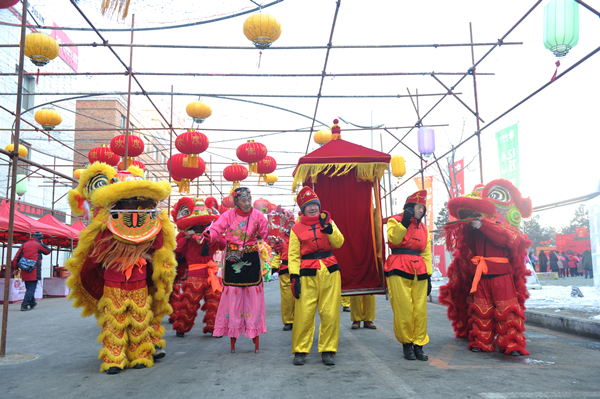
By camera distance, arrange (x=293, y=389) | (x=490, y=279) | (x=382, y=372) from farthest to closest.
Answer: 1. (x=490, y=279)
2. (x=382, y=372)
3. (x=293, y=389)

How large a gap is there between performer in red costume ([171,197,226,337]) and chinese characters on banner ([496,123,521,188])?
33.4 feet

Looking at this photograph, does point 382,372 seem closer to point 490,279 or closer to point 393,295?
point 393,295

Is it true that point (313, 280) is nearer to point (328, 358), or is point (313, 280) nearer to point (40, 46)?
point (328, 358)

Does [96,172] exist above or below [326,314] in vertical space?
above

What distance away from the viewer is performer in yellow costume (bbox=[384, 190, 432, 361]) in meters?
4.46

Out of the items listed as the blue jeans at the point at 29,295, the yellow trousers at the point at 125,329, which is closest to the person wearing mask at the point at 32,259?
the blue jeans at the point at 29,295

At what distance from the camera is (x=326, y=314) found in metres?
4.41

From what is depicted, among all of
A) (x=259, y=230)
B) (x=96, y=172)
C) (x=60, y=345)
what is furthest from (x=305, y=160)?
(x=60, y=345)

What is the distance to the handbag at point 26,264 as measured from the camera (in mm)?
9727

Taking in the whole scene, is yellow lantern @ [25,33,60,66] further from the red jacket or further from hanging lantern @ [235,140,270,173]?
the red jacket

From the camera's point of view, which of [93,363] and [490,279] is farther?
[490,279]

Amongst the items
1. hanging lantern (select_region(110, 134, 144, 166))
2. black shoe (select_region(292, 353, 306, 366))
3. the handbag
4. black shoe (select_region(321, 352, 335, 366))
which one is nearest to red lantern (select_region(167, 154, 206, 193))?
hanging lantern (select_region(110, 134, 144, 166))

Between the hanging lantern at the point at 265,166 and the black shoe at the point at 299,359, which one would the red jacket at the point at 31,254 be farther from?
the black shoe at the point at 299,359

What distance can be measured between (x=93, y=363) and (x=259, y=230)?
7.63 feet
